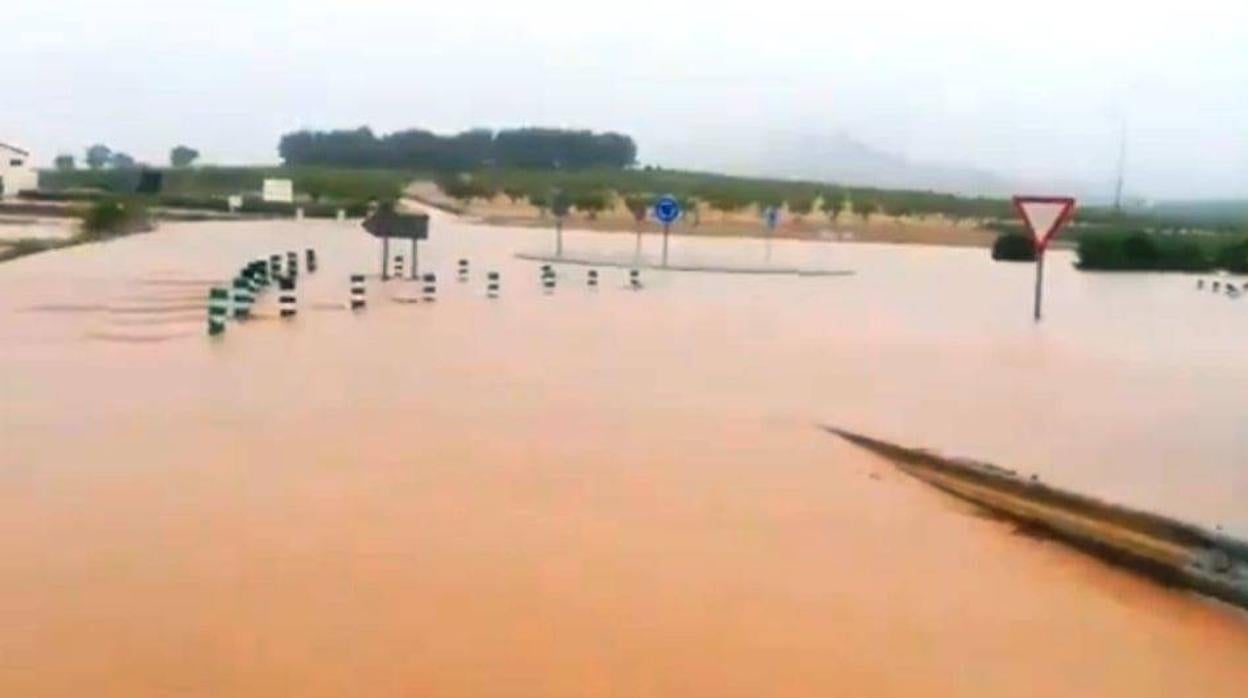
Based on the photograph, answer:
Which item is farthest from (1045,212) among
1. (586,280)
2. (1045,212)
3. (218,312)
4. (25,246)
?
(25,246)

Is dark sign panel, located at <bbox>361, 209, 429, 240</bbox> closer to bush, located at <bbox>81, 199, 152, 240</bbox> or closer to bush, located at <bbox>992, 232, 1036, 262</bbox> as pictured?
bush, located at <bbox>81, 199, 152, 240</bbox>

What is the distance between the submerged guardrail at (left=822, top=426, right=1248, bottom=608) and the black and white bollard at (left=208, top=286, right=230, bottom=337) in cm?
1072

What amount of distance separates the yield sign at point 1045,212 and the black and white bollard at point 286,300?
9.81 m

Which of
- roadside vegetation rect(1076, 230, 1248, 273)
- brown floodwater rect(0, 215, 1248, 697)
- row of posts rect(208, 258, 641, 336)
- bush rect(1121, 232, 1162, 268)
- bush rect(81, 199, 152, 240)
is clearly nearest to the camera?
brown floodwater rect(0, 215, 1248, 697)

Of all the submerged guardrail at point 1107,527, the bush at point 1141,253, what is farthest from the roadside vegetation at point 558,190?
the submerged guardrail at point 1107,527

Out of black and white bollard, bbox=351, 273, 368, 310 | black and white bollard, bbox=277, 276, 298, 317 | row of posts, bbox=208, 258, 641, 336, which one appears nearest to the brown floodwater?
row of posts, bbox=208, 258, 641, 336

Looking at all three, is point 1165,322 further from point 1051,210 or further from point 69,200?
point 69,200

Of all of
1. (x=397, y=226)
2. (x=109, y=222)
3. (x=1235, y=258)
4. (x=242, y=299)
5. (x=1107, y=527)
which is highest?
(x=397, y=226)

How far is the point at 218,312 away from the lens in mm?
21766

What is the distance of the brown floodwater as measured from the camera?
7.64 m

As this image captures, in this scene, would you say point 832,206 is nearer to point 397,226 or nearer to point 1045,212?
point 397,226

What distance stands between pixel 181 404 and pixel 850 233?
202 ft

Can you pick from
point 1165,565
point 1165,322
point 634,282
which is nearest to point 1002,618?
point 1165,565

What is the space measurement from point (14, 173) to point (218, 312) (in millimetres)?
69332
